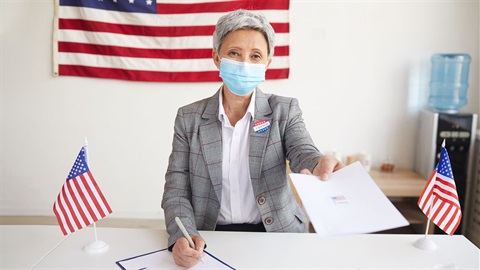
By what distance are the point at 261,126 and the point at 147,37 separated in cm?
210

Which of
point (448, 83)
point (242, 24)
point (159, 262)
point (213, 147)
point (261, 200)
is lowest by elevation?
point (159, 262)

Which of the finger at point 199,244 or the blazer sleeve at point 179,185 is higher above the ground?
the blazer sleeve at point 179,185

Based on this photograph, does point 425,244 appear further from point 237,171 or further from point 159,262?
point 159,262

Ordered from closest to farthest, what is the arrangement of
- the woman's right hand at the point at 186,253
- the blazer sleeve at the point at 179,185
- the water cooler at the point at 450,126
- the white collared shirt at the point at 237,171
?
the woman's right hand at the point at 186,253, the blazer sleeve at the point at 179,185, the white collared shirt at the point at 237,171, the water cooler at the point at 450,126

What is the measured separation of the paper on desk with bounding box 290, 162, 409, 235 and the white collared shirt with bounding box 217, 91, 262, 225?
16.5 inches

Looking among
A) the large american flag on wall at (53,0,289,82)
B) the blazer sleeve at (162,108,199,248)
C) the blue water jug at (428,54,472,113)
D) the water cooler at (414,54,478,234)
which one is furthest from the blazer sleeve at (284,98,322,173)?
the blue water jug at (428,54,472,113)

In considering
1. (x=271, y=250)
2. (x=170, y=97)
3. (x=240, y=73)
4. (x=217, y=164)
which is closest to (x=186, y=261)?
(x=271, y=250)

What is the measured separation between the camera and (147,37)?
3.35 metres

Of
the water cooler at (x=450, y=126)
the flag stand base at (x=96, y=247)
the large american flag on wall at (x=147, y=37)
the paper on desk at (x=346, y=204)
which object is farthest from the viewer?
the large american flag on wall at (x=147, y=37)

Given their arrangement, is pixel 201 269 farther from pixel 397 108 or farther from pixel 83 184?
pixel 397 108

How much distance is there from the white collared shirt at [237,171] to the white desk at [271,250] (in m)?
0.15

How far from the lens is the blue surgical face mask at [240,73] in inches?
61.4

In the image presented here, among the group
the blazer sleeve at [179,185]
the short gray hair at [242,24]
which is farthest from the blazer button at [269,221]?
the short gray hair at [242,24]

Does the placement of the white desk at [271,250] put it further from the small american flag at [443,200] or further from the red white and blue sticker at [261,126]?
the red white and blue sticker at [261,126]
